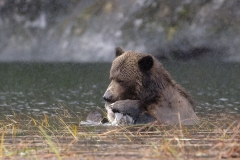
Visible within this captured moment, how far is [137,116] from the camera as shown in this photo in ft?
31.7

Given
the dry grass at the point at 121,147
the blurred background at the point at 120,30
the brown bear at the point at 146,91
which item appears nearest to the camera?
the dry grass at the point at 121,147

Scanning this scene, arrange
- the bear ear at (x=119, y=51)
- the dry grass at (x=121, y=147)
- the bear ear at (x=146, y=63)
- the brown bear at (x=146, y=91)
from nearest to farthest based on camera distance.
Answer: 1. the dry grass at (x=121, y=147)
2. the brown bear at (x=146, y=91)
3. the bear ear at (x=146, y=63)
4. the bear ear at (x=119, y=51)

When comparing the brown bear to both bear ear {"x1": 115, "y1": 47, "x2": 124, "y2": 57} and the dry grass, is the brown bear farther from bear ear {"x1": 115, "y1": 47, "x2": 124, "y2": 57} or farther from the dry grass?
the dry grass

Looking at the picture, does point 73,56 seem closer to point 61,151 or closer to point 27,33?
point 27,33

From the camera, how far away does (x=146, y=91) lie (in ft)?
32.9

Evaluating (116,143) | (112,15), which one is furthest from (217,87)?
(112,15)

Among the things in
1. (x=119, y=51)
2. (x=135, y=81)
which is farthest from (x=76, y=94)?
(x=135, y=81)

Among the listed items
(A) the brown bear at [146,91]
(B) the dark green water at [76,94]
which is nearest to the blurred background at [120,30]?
(B) the dark green water at [76,94]

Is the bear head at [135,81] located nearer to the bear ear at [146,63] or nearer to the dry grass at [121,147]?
the bear ear at [146,63]

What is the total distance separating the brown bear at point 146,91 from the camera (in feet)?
32.5

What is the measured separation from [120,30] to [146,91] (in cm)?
4436

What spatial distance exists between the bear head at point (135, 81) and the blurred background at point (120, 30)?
129 ft

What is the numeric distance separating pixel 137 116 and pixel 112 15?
46.5 metres

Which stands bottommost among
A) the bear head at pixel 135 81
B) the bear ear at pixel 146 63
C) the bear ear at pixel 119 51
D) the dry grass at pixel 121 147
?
the dry grass at pixel 121 147
